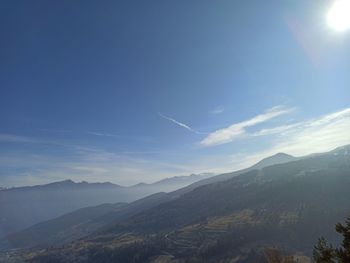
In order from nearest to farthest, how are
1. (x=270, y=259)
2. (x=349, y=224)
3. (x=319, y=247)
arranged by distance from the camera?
(x=349, y=224)
(x=319, y=247)
(x=270, y=259)

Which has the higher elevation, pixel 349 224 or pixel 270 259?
pixel 349 224

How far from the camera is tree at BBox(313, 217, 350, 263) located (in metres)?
31.3

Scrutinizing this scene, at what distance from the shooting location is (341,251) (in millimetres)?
31609

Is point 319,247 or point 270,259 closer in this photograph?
point 319,247

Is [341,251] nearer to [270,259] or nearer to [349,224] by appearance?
[349,224]

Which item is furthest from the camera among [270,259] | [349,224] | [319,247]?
[270,259]

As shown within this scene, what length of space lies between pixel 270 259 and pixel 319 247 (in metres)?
7.55

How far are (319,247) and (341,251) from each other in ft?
9.17

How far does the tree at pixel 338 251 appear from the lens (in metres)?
31.3

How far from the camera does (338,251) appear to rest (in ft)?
104

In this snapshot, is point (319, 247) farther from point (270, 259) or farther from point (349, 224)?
point (270, 259)

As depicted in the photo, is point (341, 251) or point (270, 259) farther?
point (270, 259)

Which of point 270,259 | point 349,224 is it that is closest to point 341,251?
point 349,224
